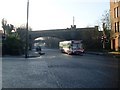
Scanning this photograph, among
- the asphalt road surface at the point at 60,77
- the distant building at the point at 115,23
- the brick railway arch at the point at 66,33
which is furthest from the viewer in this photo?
the brick railway arch at the point at 66,33

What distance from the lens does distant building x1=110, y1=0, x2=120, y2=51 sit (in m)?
75.4

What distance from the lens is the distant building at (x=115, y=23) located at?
247ft

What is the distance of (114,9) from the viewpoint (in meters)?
78.6

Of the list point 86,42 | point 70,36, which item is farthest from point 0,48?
point 70,36

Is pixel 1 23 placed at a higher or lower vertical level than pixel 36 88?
higher

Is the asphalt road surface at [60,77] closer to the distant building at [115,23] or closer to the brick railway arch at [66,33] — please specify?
the distant building at [115,23]

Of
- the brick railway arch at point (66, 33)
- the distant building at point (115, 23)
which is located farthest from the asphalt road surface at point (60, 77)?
the brick railway arch at point (66, 33)

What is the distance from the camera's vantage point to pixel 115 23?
7788 centimetres

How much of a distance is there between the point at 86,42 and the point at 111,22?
54.9ft

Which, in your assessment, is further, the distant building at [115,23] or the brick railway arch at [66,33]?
the brick railway arch at [66,33]

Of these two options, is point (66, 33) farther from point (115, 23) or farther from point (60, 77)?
point (60, 77)

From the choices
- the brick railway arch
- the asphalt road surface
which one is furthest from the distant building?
the asphalt road surface

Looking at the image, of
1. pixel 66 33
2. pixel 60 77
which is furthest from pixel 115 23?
pixel 60 77

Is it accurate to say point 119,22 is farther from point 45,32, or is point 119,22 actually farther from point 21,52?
point 45,32
